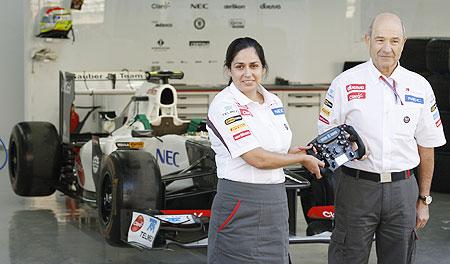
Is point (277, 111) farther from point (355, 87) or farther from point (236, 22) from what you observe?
point (236, 22)

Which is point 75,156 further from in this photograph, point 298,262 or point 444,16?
point 444,16

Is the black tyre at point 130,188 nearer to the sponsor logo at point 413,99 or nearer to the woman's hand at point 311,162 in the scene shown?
the sponsor logo at point 413,99

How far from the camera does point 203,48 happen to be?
13477mm

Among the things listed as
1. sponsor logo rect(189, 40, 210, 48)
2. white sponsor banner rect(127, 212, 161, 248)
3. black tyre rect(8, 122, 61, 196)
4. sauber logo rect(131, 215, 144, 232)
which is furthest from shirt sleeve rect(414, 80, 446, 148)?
sponsor logo rect(189, 40, 210, 48)

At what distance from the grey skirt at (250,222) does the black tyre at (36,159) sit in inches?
186

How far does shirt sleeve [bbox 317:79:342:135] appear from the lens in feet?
14.6

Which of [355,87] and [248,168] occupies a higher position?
[355,87]

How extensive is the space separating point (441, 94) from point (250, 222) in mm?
6877

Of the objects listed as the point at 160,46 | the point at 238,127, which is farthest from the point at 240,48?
the point at 160,46

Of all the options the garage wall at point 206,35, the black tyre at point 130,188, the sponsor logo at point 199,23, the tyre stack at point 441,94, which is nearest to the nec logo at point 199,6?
the garage wall at point 206,35

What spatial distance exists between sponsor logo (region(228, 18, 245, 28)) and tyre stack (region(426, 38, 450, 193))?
3892 millimetres

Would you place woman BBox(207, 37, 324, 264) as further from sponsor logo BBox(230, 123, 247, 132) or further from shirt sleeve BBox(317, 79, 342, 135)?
shirt sleeve BBox(317, 79, 342, 135)

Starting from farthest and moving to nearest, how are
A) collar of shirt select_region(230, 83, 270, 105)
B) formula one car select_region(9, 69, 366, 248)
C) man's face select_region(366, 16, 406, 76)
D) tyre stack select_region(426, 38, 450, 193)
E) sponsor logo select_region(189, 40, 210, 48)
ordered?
1. sponsor logo select_region(189, 40, 210, 48)
2. tyre stack select_region(426, 38, 450, 193)
3. formula one car select_region(9, 69, 366, 248)
4. man's face select_region(366, 16, 406, 76)
5. collar of shirt select_region(230, 83, 270, 105)

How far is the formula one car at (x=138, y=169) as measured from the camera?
19.6ft
